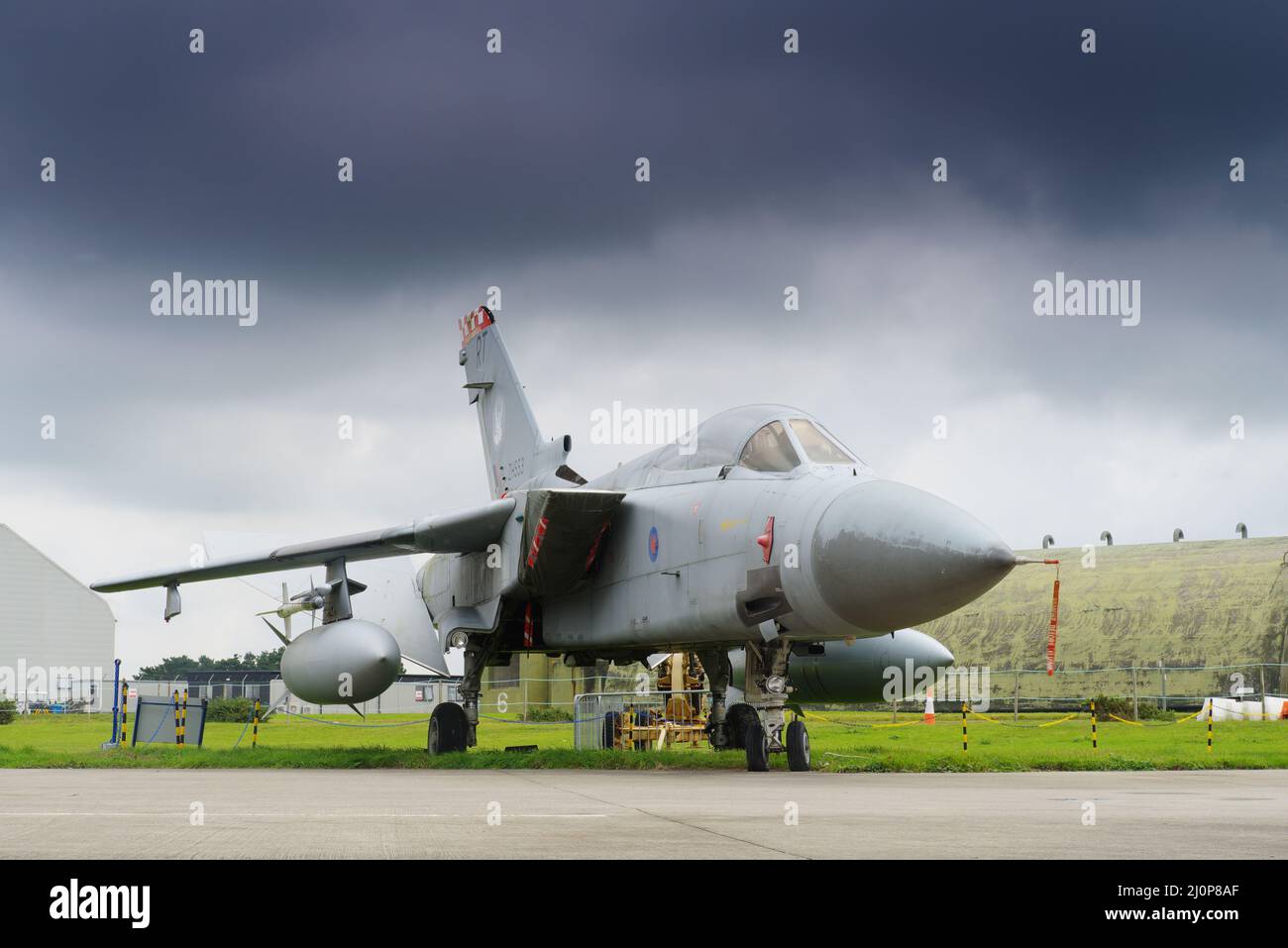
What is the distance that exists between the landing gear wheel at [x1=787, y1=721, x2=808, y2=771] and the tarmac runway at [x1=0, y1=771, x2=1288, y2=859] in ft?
2.20

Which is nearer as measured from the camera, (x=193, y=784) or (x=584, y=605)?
(x=193, y=784)

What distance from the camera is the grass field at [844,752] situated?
15.3 metres

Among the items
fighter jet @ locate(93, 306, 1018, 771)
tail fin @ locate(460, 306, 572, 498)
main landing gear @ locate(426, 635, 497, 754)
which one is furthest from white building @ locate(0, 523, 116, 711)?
main landing gear @ locate(426, 635, 497, 754)

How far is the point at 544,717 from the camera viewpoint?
131 feet

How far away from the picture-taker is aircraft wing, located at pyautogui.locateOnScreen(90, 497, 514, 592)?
679 inches

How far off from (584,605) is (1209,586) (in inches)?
1382

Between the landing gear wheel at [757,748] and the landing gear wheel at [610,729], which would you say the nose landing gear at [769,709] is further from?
the landing gear wheel at [610,729]

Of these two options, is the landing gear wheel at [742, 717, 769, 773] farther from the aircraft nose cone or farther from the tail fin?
the tail fin

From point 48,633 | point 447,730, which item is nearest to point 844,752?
point 447,730

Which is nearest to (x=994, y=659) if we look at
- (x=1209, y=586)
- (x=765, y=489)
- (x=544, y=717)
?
(x=1209, y=586)

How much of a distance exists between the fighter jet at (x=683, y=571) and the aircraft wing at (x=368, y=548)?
0.03 metres

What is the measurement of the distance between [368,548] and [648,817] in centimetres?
1144
